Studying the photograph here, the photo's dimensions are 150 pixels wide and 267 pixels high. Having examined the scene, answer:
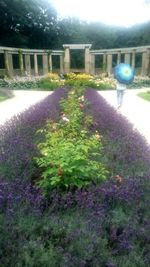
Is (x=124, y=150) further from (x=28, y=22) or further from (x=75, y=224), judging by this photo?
(x=28, y=22)

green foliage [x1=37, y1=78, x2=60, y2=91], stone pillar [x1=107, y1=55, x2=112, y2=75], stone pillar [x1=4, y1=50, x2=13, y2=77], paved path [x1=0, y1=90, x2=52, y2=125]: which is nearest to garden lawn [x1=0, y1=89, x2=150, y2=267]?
paved path [x1=0, y1=90, x2=52, y2=125]

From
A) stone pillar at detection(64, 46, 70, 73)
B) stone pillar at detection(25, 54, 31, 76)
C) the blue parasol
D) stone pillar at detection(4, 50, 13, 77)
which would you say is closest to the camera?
the blue parasol

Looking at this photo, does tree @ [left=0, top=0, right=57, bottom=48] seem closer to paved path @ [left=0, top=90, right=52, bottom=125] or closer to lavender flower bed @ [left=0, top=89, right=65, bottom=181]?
paved path @ [left=0, top=90, right=52, bottom=125]

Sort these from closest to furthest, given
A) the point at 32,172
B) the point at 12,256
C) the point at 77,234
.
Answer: the point at 12,256 → the point at 77,234 → the point at 32,172

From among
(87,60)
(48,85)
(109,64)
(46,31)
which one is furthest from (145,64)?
(46,31)

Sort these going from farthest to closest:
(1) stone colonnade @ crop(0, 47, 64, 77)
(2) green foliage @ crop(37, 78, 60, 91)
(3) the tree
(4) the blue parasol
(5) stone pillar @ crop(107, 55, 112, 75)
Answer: (3) the tree
(5) stone pillar @ crop(107, 55, 112, 75)
(1) stone colonnade @ crop(0, 47, 64, 77)
(2) green foliage @ crop(37, 78, 60, 91)
(4) the blue parasol

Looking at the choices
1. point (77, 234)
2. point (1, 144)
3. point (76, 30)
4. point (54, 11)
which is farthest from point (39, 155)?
point (76, 30)

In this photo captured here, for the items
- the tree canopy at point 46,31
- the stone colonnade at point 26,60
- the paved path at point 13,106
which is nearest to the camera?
the paved path at point 13,106

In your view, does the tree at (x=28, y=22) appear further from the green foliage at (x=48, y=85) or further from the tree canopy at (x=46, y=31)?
the green foliage at (x=48, y=85)

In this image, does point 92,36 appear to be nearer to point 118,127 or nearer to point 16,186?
point 118,127

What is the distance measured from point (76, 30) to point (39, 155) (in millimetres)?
55558

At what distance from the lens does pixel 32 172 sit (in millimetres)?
4340

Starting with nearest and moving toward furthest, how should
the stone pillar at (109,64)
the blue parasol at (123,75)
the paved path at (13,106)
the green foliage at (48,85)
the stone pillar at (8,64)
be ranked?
the paved path at (13,106), the blue parasol at (123,75), the green foliage at (48,85), the stone pillar at (8,64), the stone pillar at (109,64)

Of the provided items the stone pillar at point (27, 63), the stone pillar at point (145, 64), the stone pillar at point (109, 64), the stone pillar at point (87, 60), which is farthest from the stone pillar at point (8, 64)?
the stone pillar at point (145, 64)
